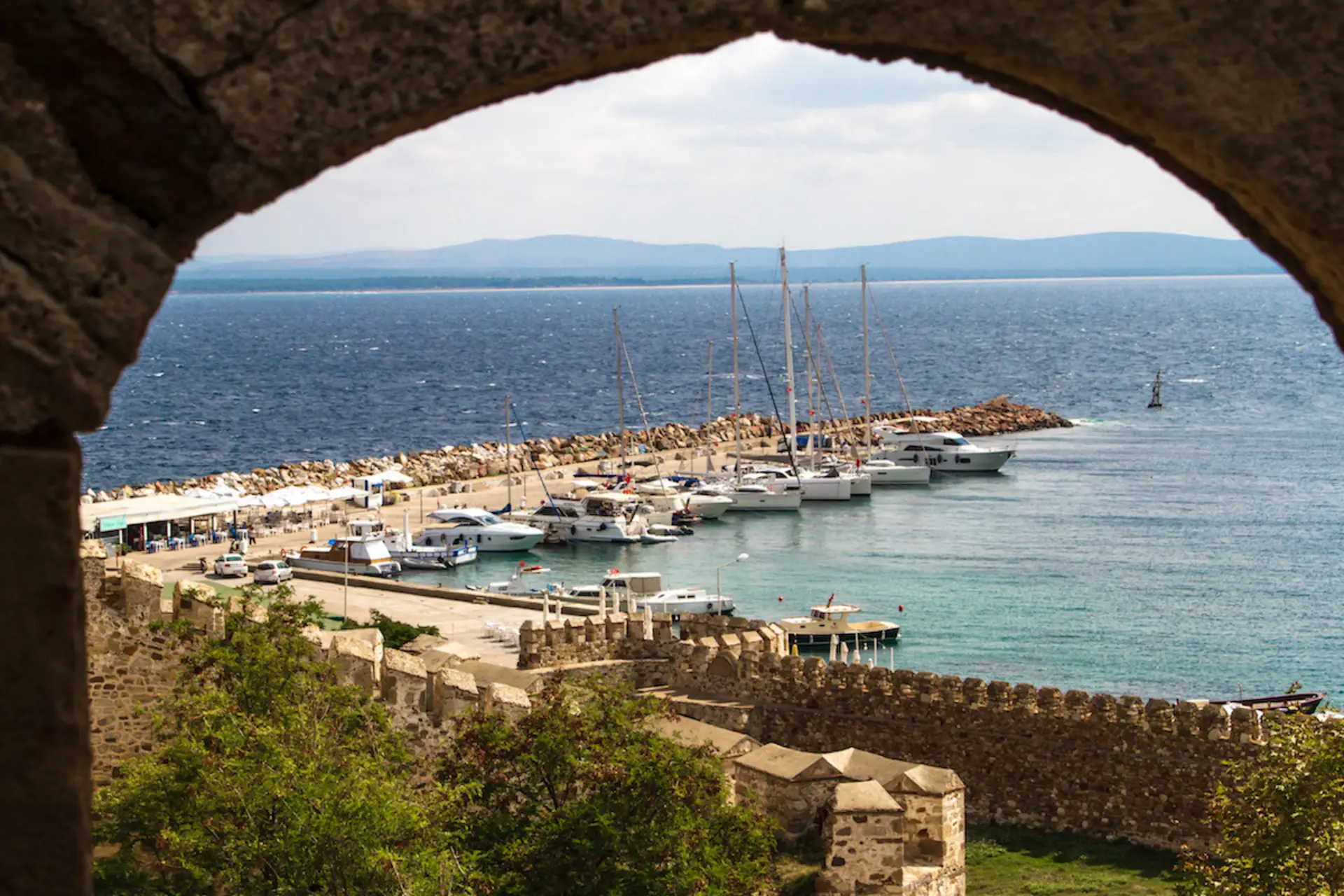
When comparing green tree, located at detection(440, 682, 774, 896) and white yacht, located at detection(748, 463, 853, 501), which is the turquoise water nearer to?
white yacht, located at detection(748, 463, 853, 501)

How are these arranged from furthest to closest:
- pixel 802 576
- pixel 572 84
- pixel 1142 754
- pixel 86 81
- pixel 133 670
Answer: pixel 802 576
pixel 1142 754
pixel 133 670
pixel 572 84
pixel 86 81

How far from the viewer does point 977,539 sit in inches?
2245

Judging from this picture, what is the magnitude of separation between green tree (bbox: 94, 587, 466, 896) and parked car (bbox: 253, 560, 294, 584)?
2530cm

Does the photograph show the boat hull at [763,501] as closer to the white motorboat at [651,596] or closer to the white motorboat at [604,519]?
the white motorboat at [604,519]

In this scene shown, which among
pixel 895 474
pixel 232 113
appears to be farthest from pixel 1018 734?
pixel 895 474

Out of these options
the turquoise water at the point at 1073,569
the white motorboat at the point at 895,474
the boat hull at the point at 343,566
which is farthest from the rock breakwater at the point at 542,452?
the boat hull at the point at 343,566

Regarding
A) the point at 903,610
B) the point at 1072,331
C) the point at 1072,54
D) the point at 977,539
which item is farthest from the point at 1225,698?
the point at 1072,331

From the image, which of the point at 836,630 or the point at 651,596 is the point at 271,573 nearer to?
the point at 651,596

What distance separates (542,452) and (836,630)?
141 feet

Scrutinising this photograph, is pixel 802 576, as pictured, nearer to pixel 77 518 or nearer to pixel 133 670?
pixel 133 670

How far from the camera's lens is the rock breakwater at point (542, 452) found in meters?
72.2

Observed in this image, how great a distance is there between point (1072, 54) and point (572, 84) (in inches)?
40.0

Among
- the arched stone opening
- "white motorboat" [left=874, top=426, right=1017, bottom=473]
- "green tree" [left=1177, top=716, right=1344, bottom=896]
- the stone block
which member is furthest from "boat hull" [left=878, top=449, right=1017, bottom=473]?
the arched stone opening

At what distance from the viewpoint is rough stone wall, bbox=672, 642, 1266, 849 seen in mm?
21953
